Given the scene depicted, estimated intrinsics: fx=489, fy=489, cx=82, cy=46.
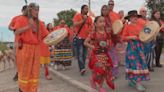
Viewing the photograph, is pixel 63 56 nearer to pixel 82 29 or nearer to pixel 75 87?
pixel 82 29

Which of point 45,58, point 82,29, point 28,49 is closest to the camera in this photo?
point 28,49

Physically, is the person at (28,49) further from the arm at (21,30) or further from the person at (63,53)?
the person at (63,53)

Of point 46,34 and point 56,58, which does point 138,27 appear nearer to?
point 46,34

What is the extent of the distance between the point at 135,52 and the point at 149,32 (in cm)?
49

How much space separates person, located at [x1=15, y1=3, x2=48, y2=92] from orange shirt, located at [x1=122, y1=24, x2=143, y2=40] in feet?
6.07

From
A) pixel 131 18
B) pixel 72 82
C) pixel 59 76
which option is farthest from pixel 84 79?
pixel 131 18

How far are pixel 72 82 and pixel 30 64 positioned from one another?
116 inches

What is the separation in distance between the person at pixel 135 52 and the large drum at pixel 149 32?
13cm

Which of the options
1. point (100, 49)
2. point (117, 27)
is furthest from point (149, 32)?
point (100, 49)

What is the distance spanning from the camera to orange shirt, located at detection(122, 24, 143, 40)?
9484mm

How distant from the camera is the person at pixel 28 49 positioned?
27.8 feet

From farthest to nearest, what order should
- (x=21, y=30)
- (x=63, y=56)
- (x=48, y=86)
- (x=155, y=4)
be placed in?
(x=155, y=4)
(x=63, y=56)
(x=48, y=86)
(x=21, y=30)

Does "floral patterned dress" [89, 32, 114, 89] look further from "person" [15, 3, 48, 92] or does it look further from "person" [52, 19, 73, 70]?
"person" [52, 19, 73, 70]

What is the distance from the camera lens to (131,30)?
9523 mm
